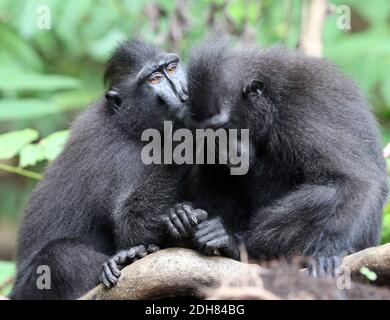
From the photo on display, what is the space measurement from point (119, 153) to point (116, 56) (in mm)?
1009

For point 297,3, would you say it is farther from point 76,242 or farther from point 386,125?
point 76,242

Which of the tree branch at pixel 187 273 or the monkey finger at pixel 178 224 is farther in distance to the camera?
the monkey finger at pixel 178 224

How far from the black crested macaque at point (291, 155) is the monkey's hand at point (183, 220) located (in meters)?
0.12

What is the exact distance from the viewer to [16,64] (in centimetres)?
1021

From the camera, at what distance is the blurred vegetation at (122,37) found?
8.26 metres

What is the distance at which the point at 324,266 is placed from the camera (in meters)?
5.73

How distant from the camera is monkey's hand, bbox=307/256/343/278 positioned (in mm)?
5613

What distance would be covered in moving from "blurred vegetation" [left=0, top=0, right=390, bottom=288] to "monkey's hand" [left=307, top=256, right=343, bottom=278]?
170 cm

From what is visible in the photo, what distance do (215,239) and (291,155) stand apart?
917mm

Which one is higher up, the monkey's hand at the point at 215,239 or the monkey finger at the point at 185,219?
the monkey finger at the point at 185,219

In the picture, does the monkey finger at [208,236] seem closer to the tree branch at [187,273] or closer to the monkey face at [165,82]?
the tree branch at [187,273]

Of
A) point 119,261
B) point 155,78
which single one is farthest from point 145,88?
point 119,261

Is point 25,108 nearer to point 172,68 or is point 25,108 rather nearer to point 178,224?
point 172,68

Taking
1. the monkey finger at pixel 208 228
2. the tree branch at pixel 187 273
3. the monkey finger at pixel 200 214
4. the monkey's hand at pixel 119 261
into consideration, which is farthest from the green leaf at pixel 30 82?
the tree branch at pixel 187 273
